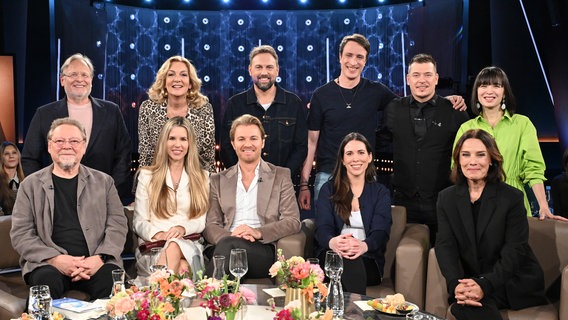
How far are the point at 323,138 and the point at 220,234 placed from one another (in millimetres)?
1144

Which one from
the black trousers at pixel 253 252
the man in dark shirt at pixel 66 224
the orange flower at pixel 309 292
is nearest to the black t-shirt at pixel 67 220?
the man in dark shirt at pixel 66 224

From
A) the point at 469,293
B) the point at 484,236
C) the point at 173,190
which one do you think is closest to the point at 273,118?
the point at 173,190

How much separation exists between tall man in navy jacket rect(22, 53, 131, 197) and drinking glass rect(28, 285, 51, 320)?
2088 mm

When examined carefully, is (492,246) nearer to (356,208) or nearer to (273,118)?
(356,208)

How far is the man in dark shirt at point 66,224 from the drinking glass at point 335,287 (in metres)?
1.51

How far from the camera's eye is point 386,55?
11742 mm

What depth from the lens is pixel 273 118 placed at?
14.7 ft

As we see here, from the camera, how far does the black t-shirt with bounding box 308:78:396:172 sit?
4.45 meters

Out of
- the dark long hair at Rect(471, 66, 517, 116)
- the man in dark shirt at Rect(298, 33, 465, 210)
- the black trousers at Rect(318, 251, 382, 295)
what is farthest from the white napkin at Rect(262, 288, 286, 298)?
the dark long hair at Rect(471, 66, 517, 116)

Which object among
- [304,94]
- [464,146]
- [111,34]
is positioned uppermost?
[111,34]

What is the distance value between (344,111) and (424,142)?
0.63 m

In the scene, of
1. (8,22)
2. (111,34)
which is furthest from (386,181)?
(111,34)

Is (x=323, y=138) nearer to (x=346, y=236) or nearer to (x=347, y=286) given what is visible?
(x=346, y=236)

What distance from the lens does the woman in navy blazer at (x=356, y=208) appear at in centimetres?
376
